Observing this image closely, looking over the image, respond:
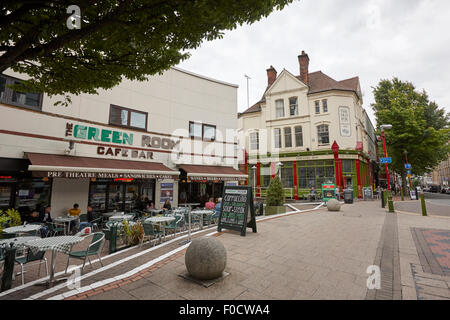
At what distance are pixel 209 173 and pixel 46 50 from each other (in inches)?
433

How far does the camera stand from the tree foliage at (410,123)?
2369 cm

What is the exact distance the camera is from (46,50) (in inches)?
149

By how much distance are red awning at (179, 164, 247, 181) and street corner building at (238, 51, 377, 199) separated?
7575 mm

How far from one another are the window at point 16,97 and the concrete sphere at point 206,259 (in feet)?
31.8

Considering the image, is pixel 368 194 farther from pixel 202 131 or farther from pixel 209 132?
pixel 202 131

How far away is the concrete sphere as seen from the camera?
4.02 metres

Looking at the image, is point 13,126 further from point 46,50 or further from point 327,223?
point 327,223

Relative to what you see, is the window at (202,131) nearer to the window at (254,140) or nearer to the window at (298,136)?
the window at (254,140)

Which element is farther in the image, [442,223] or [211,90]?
[211,90]

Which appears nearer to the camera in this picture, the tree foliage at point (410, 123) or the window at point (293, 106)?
the tree foliage at point (410, 123)

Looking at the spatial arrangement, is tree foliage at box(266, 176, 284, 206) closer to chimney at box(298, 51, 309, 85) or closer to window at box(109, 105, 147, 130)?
window at box(109, 105, 147, 130)

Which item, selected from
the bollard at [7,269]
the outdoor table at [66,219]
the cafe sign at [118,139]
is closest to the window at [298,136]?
the cafe sign at [118,139]
